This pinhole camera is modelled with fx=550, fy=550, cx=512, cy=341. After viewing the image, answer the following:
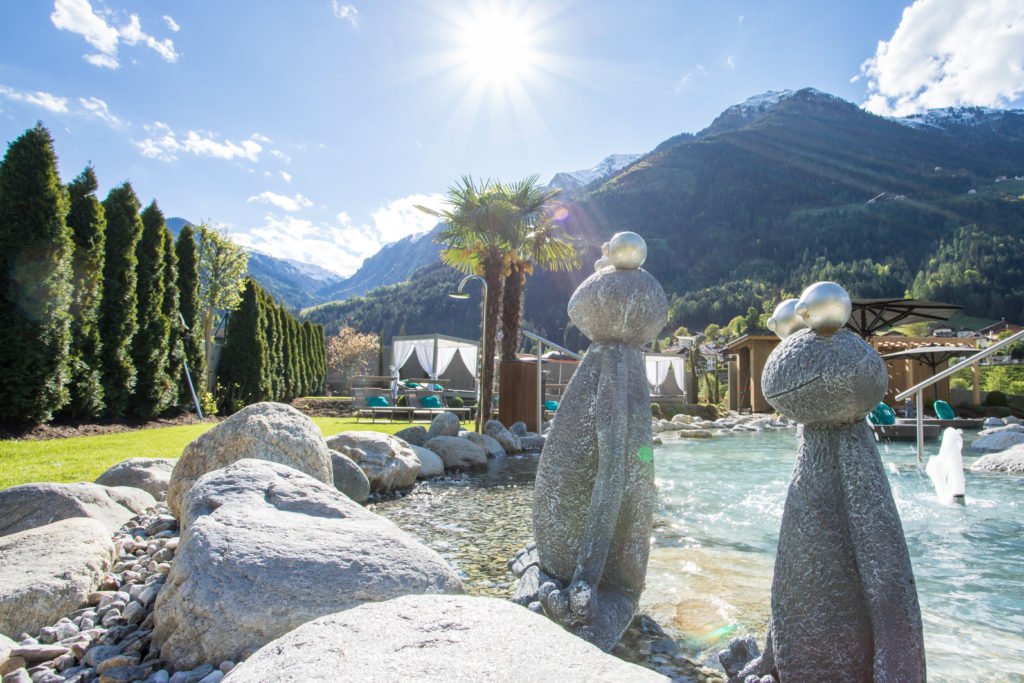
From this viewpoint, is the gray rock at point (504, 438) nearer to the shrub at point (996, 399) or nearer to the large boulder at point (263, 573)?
the large boulder at point (263, 573)

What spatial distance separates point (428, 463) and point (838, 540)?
290 inches

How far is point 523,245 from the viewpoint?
15.9 m

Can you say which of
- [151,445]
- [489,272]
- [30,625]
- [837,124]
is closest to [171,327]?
[151,445]

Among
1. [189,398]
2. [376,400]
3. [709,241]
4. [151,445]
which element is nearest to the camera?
[151,445]

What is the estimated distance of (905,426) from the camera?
1502cm

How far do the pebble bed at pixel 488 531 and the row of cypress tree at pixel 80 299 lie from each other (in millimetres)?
9740

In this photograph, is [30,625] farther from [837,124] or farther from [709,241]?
[837,124]

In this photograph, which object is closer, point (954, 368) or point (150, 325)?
point (954, 368)

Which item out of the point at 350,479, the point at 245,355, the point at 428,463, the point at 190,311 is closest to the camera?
the point at 350,479

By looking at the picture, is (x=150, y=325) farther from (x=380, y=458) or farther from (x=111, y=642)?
(x=111, y=642)

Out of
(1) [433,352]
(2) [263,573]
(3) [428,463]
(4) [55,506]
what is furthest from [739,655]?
(1) [433,352]

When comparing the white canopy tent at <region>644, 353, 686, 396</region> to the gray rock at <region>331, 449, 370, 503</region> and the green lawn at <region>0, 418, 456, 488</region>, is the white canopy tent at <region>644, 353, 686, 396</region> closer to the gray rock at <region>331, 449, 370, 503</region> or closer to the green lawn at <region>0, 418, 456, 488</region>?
the green lawn at <region>0, 418, 456, 488</region>

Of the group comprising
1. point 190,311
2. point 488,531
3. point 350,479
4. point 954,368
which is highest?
point 190,311

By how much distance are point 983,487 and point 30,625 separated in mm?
10914
